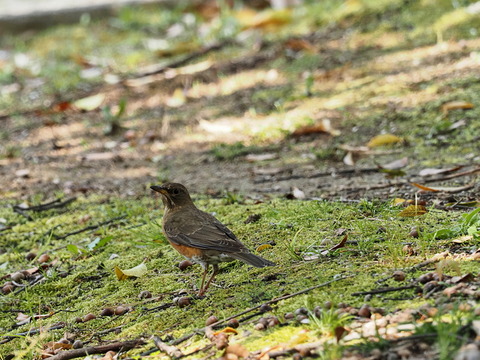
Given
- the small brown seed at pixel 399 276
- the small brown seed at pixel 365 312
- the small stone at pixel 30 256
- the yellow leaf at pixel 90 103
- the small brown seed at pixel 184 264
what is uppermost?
the small brown seed at pixel 365 312

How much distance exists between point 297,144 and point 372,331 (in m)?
4.62

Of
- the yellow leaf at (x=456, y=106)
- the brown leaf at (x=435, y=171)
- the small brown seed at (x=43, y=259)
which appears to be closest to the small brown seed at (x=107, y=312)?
the small brown seed at (x=43, y=259)

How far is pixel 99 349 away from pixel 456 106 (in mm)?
4875

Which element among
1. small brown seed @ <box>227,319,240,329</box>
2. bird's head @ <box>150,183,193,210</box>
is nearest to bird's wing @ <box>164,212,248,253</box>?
bird's head @ <box>150,183,193,210</box>

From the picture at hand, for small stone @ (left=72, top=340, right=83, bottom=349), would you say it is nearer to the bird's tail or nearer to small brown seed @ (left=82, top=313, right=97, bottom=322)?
small brown seed @ (left=82, top=313, right=97, bottom=322)

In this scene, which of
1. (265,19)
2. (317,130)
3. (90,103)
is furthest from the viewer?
(265,19)

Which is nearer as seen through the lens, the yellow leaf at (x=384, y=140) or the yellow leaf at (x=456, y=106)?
the yellow leaf at (x=384, y=140)

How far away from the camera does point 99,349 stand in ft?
11.6

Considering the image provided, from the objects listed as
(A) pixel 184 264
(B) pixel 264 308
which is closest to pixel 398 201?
(A) pixel 184 264

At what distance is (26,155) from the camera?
27.7 ft

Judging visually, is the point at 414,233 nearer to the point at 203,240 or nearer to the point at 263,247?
the point at 263,247

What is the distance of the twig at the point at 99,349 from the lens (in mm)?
3512

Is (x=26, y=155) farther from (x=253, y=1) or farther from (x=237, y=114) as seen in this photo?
(x=253, y=1)

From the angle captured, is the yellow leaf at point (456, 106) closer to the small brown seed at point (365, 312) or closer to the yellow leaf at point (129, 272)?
the yellow leaf at point (129, 272)
